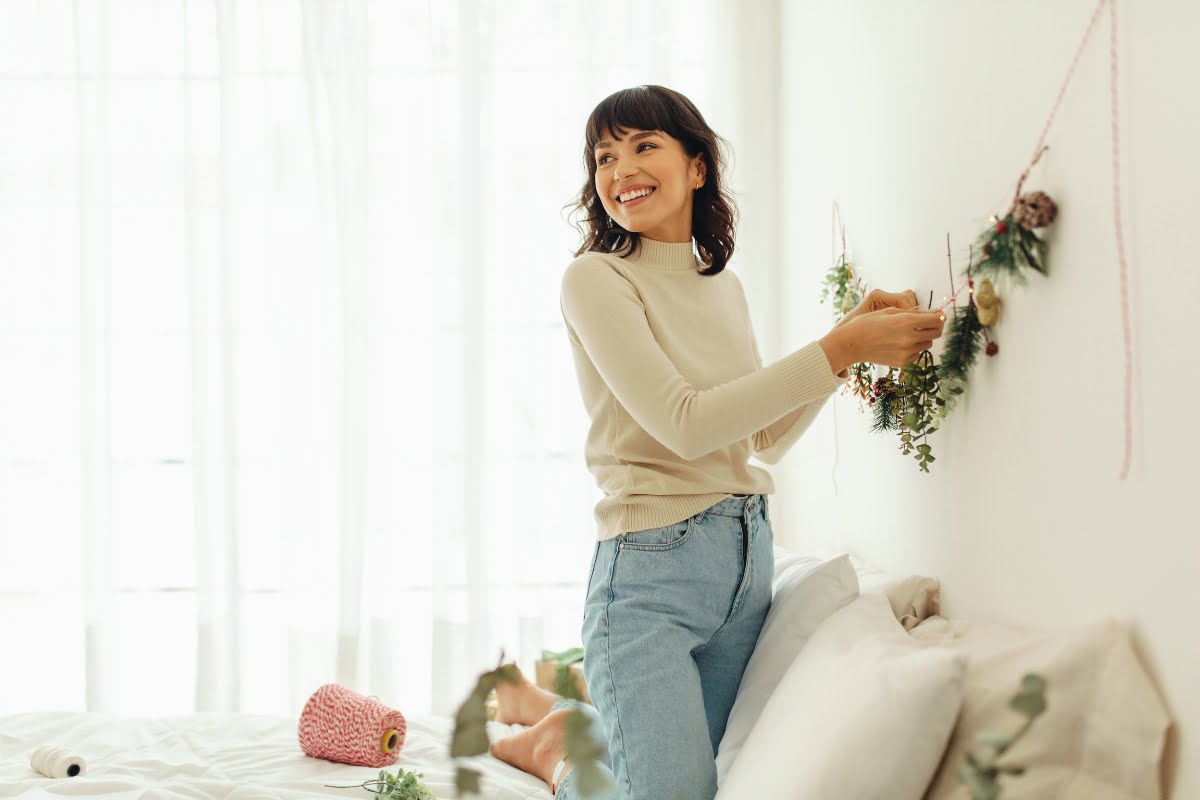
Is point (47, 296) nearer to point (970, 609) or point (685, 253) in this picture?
point (685, 253)

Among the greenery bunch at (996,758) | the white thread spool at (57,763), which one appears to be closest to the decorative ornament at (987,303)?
the greenery bunch at (996,758)

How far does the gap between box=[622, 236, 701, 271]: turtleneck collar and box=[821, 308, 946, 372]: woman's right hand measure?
1.11 feet

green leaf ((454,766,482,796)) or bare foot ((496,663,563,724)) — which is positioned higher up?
green leaf ((454,766,482,796))

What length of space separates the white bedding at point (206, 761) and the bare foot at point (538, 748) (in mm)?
21

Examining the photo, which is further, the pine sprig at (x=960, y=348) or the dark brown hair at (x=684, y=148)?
the dark brown hair at (x=684, y=148)

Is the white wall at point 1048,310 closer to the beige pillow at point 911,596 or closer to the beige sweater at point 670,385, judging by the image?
the beige pillow at point 911,596

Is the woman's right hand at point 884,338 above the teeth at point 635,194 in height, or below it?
below

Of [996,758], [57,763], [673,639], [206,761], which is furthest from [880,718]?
[57,763]

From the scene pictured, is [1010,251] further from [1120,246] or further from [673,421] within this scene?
[673,421]

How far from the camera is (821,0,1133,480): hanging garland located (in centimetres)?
100

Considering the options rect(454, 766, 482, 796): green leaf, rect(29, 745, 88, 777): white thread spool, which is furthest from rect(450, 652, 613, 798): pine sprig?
rect(29, 745, 88, 777): white thread spool

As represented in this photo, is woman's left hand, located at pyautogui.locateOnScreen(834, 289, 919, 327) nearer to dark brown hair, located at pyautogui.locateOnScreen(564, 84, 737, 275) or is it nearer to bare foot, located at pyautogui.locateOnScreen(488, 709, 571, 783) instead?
dark brown hair, located at pyautogui.locateOnScreen(564, 84, 737, 275)

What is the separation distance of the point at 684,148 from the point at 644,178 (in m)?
0.10

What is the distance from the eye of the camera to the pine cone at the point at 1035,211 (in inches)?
43.4
